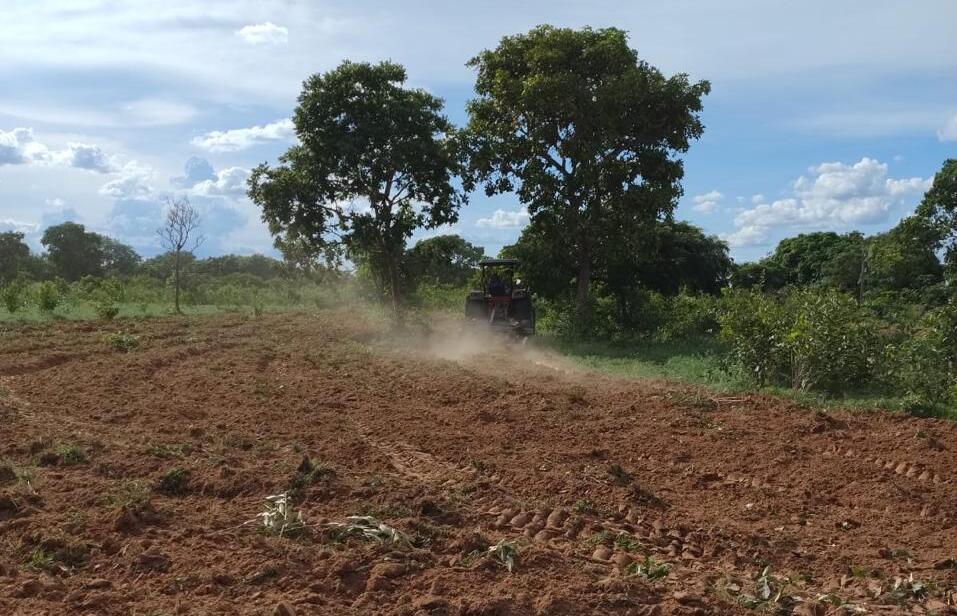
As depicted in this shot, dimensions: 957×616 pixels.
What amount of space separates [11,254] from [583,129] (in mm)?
40937

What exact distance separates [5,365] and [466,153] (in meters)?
11.0

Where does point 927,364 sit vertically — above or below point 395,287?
below

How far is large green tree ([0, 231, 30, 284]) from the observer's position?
45812 millimetres

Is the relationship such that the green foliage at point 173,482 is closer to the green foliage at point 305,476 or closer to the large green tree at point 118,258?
the green foliage at point 305,476

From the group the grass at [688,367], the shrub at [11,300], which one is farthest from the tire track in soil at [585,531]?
the shrub at [11,300]

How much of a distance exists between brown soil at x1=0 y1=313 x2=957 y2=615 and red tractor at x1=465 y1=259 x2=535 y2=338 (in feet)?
18.9

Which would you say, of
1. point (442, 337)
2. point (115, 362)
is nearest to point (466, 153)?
point (442, 337)

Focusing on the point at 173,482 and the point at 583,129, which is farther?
the point at 583,129

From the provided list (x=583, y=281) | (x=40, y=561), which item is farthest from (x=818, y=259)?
(x=40, y=561)

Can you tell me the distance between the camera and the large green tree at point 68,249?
165 ft

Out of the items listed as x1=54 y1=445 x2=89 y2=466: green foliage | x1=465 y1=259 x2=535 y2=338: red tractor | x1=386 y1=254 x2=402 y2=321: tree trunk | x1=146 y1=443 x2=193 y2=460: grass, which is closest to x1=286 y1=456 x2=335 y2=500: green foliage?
x1=146 y1=443 x2=193 y2=460: grass

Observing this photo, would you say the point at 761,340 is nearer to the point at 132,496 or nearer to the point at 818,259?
the point at 132,496

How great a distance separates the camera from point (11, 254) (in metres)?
46.7

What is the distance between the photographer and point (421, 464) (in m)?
7.53
